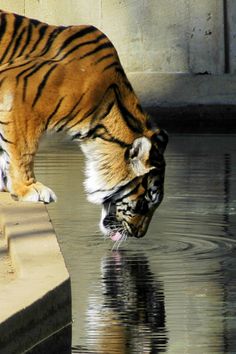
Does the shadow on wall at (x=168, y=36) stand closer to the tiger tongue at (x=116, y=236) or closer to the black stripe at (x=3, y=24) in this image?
the black stripe at (x=3, y=24)

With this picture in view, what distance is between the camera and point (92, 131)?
9992 mm

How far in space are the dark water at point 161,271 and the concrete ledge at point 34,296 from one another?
5.4 inches

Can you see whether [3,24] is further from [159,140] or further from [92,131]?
[159,140]

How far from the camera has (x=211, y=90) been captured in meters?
18.5

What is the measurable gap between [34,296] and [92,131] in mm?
3439

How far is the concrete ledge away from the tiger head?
4.39 feet

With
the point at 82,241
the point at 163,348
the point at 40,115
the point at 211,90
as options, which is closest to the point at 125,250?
the point at 82,241

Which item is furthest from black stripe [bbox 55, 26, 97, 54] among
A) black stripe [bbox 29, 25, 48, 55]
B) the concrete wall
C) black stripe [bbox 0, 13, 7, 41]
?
the concrete wall

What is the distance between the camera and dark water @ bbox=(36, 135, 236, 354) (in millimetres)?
6957

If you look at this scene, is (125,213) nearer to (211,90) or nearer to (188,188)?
(188,188)

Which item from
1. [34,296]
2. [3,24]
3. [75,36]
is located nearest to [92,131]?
[75,36]

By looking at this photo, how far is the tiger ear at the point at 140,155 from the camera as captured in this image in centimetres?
968

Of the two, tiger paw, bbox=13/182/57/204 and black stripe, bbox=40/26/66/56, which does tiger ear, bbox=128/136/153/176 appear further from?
black stripe, bbox=40/26/66/56

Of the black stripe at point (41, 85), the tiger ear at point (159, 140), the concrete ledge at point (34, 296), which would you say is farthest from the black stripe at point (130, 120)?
the concrete ledge at point (34, 296)
